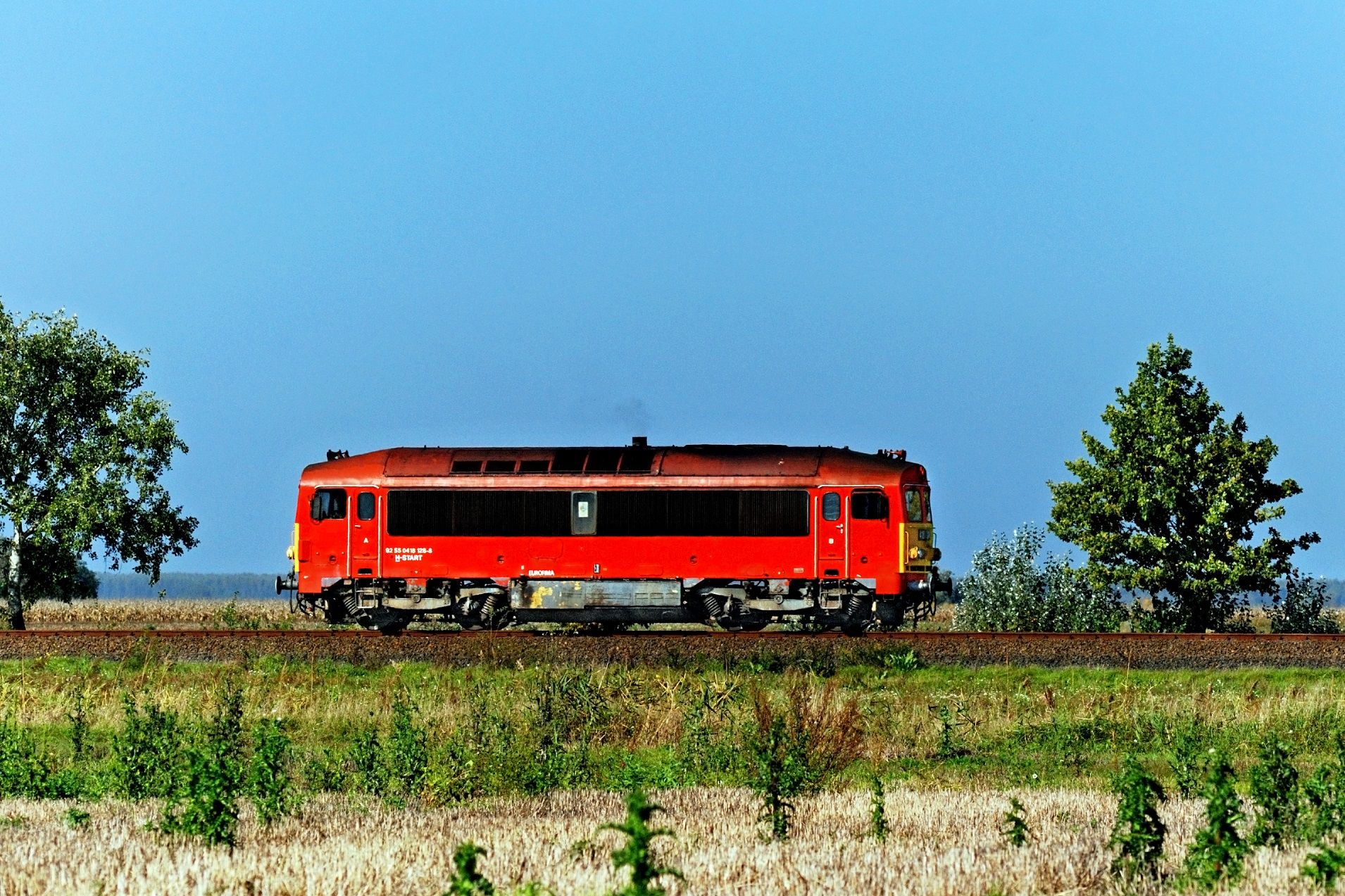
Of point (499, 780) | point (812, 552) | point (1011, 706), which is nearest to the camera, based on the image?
point (499, 780)

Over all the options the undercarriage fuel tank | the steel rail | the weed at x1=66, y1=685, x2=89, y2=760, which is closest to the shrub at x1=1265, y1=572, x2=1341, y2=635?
the steel rail

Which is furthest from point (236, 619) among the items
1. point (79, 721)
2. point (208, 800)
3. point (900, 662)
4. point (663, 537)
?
point (208, 800)

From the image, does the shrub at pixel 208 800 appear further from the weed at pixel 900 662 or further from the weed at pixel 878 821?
the weed at pixel 900 662

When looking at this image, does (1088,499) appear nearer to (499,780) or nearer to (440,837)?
(499,780)

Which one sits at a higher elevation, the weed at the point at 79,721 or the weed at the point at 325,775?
the weed at the point at 79,721

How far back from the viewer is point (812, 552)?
→ 3083 cm

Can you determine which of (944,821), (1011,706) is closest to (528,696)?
(1011,706)

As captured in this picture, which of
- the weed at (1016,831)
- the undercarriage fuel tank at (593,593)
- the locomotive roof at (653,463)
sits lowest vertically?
the weed at (1016,831)

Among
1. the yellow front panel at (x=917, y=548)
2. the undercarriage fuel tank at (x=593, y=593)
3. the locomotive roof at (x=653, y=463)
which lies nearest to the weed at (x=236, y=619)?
the locomotive roof at (x=653, y=463)

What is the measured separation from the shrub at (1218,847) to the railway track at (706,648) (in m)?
16.1

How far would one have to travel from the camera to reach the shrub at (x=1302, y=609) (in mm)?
39594

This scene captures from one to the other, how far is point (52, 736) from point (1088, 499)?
2641 cm

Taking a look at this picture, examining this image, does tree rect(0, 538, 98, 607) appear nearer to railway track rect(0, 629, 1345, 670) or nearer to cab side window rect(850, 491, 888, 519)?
railway track rect(0, 629, 1345, 670)

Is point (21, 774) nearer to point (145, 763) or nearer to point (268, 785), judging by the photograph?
point (145, 763)
